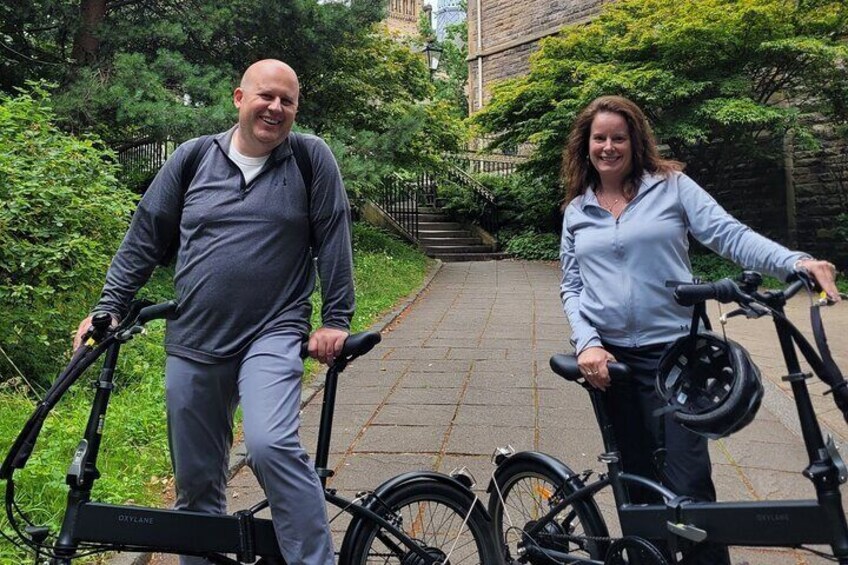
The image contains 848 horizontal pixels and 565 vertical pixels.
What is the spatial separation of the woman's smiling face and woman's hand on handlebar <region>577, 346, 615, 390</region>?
63 cm

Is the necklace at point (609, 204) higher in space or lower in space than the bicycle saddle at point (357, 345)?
higher

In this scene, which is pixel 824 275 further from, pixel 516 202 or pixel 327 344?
pixel 516 202

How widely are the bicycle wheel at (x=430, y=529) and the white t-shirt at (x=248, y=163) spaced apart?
1.17 meters

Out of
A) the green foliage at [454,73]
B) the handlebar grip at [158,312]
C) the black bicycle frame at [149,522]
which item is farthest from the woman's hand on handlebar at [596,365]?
the green foliage at [454,73]

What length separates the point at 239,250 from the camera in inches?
85.7

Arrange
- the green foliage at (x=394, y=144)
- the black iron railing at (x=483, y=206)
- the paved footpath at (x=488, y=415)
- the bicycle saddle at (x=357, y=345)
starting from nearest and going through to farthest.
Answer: the bicycle saddle at (x=357, y=345)
the paved footpath at (x=488, y=415)
the green foliage at (x=394, y=144)
the black iron railing at (x=483, y=206)

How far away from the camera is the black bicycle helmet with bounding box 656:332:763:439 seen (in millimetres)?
1817

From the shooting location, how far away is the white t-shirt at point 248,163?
2256 millimetres

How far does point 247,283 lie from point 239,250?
11 cm

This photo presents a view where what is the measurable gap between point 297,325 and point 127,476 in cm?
193

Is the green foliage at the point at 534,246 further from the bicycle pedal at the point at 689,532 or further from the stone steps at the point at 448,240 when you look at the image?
the bicycle pedal at the point at 689,532

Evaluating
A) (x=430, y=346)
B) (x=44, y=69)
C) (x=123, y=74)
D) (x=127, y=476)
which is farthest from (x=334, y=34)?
(x=127, y=476)

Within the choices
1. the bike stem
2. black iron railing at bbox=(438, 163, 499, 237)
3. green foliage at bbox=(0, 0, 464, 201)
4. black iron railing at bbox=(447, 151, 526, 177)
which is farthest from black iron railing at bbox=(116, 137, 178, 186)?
black iron railing at bbox=(447, 151, 526, 177)

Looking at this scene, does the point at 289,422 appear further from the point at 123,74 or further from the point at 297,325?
the point at 123,74
